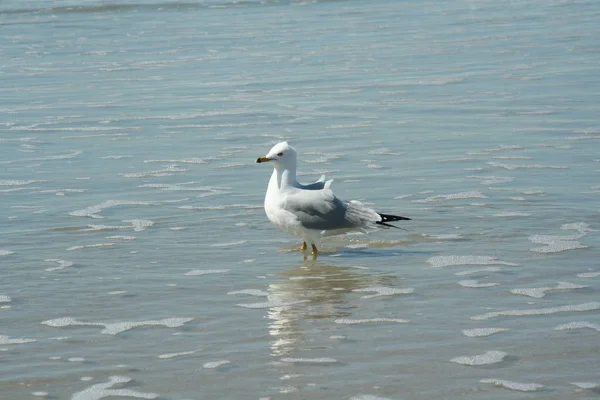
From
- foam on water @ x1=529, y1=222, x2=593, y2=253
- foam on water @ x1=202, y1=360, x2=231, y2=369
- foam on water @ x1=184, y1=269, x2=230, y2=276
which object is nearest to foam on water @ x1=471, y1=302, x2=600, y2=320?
foam on water @ x1=529, y1=222, x2=593, y2=253

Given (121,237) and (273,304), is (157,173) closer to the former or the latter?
(121,237)

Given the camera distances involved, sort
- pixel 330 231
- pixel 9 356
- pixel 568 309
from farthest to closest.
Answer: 1. pixel 330 231
2. pixel 568 309
3. pixel 9 356

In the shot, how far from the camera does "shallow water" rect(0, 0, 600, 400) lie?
18.9ft

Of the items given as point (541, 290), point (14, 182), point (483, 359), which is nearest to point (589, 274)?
point (541, 290)

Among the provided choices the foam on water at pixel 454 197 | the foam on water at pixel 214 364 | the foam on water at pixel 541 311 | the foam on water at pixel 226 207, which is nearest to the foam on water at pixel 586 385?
the foam on water at pixel 541 311

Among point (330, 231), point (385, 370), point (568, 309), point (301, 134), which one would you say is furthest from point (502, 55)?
point (385, 370)

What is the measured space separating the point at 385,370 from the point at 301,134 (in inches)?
280

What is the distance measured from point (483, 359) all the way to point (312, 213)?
2709 millimetres

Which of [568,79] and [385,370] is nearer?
[385,370]

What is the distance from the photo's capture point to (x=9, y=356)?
5.98 meters

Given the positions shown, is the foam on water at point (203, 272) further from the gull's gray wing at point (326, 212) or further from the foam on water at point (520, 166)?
the foam on water at point (520, 166)

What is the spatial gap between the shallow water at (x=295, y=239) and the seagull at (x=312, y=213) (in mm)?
216

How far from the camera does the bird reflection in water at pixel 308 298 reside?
20.7 feet

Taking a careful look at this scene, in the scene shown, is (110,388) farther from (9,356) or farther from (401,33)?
(401,33)
